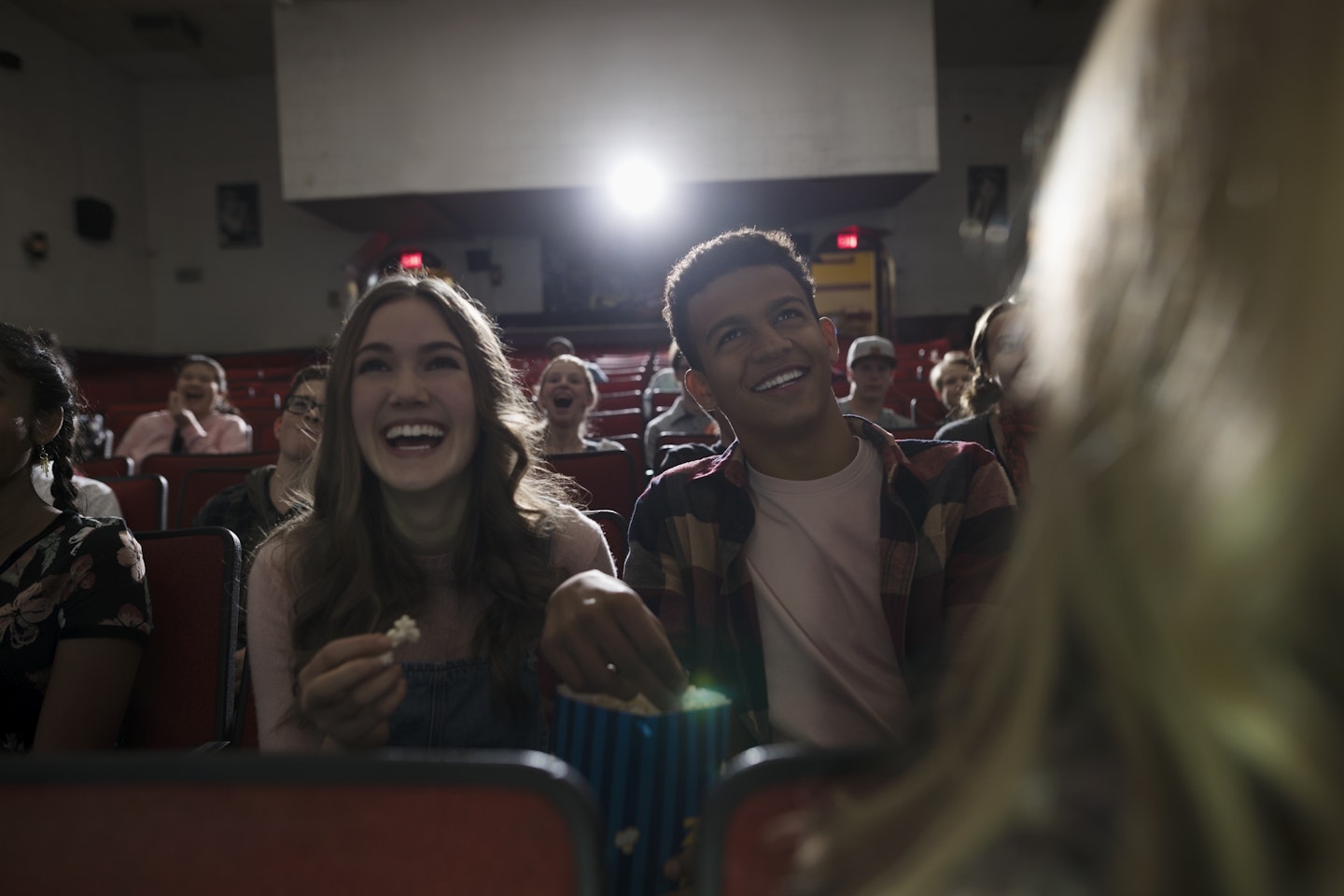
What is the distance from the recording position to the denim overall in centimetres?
120

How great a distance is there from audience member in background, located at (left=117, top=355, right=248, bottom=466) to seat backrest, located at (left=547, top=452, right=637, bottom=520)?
244 cm

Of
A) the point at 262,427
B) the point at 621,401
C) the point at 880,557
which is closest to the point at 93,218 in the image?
the point at 262,427

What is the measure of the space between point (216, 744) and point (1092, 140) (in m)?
1.46

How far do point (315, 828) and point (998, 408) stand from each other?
7.14ft

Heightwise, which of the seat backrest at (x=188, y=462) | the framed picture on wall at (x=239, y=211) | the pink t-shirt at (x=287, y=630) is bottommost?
the pink t-shirt at (x=287, y=630)

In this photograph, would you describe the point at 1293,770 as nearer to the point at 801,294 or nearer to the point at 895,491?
the point at 895,491

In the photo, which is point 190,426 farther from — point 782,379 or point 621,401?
point 782,379

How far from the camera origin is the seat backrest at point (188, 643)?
146cm

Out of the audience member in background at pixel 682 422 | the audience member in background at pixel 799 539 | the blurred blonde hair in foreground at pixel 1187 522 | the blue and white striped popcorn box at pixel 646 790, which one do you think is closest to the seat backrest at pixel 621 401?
the audience member in background at pixel 682 422

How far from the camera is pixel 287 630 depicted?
1.27 m

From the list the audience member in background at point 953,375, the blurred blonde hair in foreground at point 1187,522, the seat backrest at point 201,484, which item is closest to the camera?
the blurred blonde hair in foreground at point 1187,522

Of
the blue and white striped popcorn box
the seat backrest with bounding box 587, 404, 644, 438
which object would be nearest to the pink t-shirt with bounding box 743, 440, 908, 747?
the blue and white striped popcorn box

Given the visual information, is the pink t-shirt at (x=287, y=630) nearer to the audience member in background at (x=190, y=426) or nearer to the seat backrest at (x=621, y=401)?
the audience member in background at (x=190, y=426)

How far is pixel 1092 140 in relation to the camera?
14.3 inches
